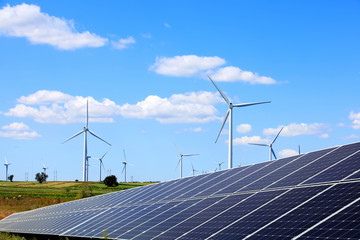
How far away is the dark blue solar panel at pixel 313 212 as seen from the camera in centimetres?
1998

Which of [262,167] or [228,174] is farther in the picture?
[228,174]

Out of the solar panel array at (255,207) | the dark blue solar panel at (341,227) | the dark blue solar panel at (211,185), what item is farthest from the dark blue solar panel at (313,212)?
the dark blue solar panel at (211,185)

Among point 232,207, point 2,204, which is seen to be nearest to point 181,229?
point 232,207

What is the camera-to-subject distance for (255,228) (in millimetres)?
22172

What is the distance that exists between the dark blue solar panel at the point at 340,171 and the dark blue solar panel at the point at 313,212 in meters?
1.96

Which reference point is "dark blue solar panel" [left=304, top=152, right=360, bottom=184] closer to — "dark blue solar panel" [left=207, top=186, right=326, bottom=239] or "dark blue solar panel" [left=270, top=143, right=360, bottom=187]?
"dark blue solar panel" [left=270, top=143, right=360, bottom=187]

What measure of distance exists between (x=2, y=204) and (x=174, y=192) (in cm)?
8230

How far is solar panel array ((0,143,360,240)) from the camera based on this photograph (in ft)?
66.1

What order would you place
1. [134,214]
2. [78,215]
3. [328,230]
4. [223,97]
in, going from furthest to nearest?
1. [223,97]
2. [78,215]
3. [134,214]
4. [328,230]

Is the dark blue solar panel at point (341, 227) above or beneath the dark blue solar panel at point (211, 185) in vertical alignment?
beneath

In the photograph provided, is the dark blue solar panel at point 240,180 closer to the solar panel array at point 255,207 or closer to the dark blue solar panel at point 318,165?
the solar panel array at point 255,207

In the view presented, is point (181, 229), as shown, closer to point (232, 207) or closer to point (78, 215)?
point (232, 207)

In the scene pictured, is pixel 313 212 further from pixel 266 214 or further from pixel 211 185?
pixel 211 185

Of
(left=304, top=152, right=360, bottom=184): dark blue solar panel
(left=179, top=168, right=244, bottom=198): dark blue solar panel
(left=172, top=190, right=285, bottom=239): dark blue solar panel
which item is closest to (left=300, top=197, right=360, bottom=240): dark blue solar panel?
(left=304, top=152, right=360, bottom=184): dark blue solar panel
